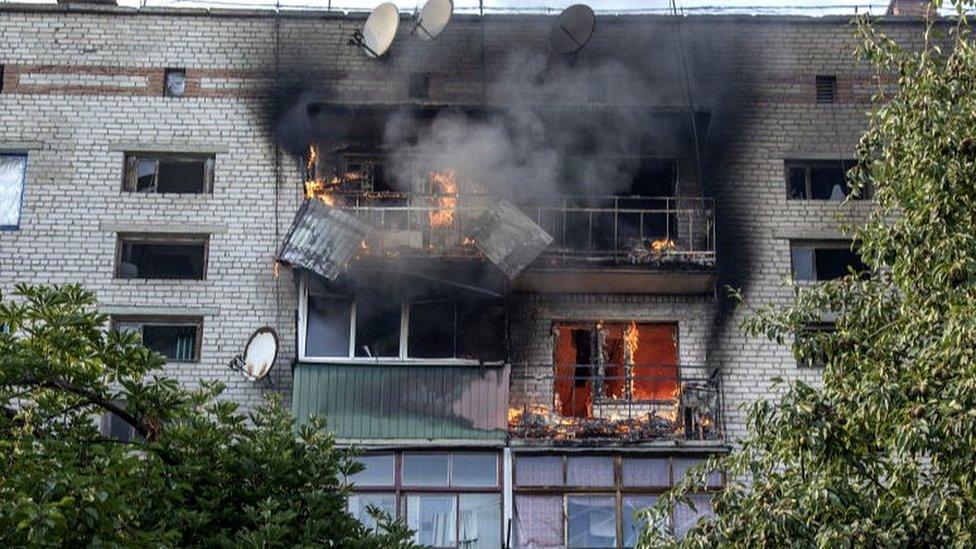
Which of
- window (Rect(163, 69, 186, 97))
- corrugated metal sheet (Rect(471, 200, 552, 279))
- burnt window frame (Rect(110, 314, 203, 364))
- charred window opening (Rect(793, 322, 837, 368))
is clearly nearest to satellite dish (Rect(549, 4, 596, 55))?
corrugated metal sheet (Rect(471, 200, 552, 279))

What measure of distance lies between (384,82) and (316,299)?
170 inches

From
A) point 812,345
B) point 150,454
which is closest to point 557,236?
point 812,345

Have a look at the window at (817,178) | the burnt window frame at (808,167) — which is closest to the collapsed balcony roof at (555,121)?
the burnt window frame at (808,167)

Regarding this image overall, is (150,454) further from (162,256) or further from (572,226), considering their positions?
(572,226)

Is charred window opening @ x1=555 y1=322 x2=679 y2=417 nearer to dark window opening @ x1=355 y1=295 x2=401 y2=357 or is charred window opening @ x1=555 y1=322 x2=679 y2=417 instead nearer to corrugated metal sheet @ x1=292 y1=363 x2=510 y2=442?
corrugated metal sheet @ x1=292 y1=363 x2=510 y2=442

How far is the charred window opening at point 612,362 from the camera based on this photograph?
2436 centimetres

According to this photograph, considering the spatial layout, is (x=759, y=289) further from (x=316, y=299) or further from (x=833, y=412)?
(x=833, y=412)

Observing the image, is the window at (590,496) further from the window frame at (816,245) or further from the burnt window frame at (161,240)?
the burnt window frame at (161,240)

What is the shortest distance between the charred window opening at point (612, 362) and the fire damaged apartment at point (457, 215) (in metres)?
0.05

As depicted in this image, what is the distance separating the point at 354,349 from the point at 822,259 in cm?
823

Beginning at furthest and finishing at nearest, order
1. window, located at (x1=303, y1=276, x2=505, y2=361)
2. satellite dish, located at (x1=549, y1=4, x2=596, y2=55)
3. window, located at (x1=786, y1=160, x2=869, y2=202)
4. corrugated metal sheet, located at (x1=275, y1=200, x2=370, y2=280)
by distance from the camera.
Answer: window, located at (x1=786, y1=160, x2=869, y2=202), satellite dish, located at (x1=549, y1=4, x2=596, y2=55), window, located at (x1=303, y1=276, x2=505, y2=361), corrugated metal sheet, located at (x1=275, y1=200, x2=370, y2=280)

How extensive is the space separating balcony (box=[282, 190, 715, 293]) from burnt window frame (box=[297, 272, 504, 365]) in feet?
3.39

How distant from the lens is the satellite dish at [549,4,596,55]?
2555 centimetres

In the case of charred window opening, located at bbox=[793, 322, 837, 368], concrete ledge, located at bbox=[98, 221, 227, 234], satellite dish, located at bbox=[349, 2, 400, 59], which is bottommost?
charred window opening, located at bbox=[793, 322, 837, 368]
